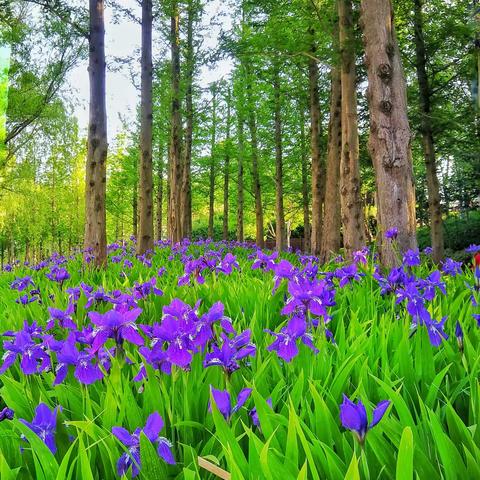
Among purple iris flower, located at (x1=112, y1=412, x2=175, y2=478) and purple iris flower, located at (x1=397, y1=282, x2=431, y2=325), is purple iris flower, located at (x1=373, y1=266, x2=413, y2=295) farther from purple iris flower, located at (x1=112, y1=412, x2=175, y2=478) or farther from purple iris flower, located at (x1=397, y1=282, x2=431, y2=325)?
purple iris flower, located at (x1=112, y1=412, x2=175, y2=478)

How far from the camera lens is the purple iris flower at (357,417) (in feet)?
3.03

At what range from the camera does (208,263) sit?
13.1 ft

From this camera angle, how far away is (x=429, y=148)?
40.4 feet

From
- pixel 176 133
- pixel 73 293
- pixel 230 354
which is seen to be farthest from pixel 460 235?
pixel 230 354

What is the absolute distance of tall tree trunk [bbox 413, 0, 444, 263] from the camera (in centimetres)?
1207

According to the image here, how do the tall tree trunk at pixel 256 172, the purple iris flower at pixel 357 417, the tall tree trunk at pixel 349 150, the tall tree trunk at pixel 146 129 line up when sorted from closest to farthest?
the purple iris flower at pixel 357 417
the tall tree trunk at pixel 349 150
the tall tree trunk at pixel 146 129
the tall tree trunk at pixel 256 172

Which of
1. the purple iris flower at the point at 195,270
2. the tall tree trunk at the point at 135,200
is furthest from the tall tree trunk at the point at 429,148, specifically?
the tall tree trunk at the point at 135,200

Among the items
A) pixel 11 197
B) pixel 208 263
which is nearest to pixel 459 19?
pixel 208 263

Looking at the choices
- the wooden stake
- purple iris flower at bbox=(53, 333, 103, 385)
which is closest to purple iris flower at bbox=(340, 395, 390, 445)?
the wooden stake

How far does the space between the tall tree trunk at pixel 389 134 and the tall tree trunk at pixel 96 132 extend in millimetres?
4078

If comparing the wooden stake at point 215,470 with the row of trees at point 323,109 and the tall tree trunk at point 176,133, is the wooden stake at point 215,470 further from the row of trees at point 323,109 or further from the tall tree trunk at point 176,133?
the tall tree trunk at point 176,133

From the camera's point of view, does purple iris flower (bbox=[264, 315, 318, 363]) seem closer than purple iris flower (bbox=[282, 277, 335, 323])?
Yes

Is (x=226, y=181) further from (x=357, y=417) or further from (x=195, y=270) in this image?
(x=357, y=417)

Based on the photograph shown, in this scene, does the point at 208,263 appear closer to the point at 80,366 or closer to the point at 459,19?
the point at 80,366
